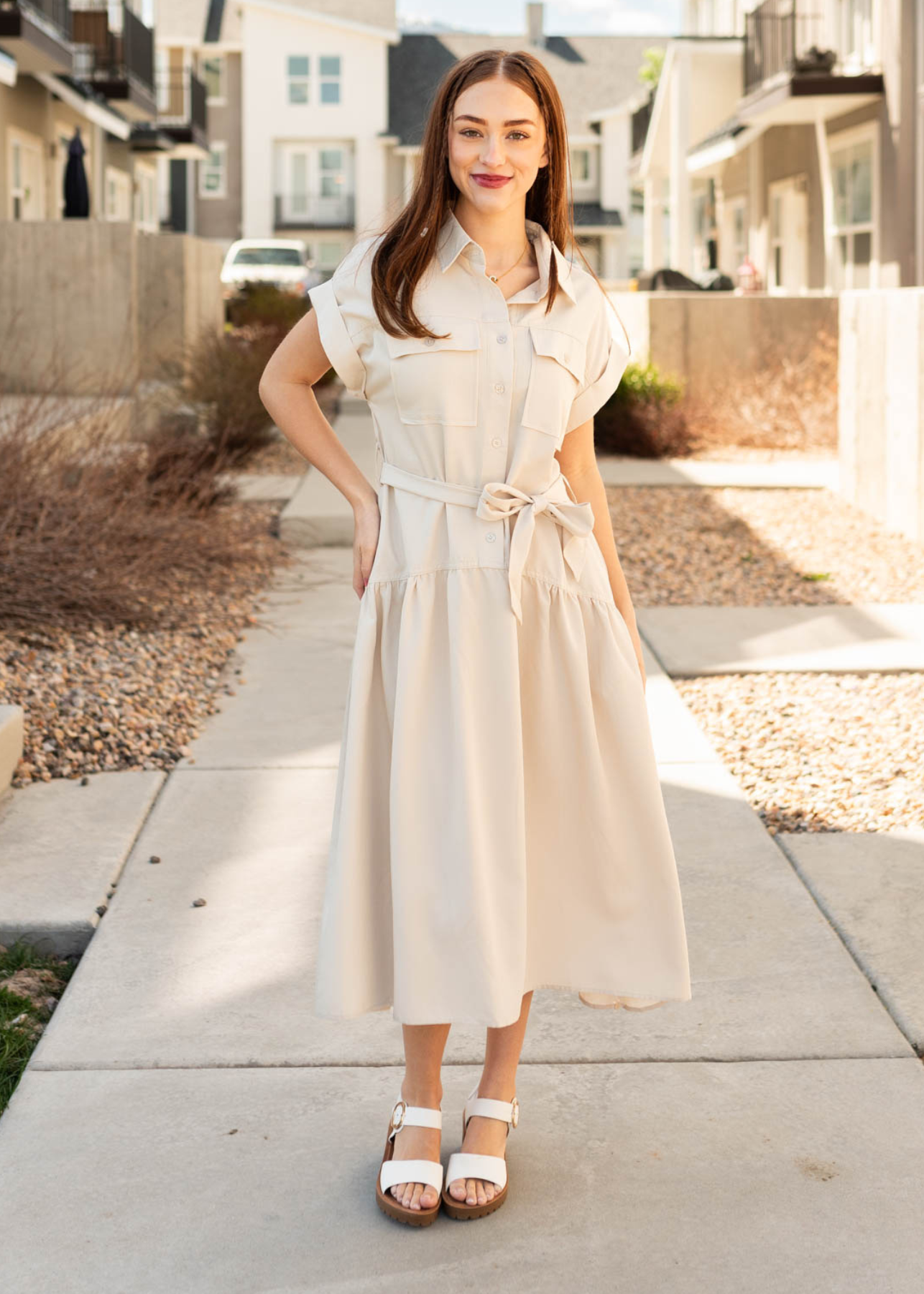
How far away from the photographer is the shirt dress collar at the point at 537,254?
230cm

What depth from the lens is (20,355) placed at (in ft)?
36.1

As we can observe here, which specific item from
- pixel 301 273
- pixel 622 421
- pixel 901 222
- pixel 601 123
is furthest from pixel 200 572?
pixel 601 123

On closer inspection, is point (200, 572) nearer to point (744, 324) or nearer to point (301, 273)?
point (744, 324)

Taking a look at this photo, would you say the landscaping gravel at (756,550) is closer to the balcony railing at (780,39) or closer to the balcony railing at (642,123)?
the balcony railing at (780,39)

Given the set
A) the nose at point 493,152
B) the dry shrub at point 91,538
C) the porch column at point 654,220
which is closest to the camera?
the nose at point 493,152

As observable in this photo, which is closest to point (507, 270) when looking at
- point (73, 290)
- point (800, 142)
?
point (73, 290)

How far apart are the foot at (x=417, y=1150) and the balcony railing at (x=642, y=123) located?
26156 mm

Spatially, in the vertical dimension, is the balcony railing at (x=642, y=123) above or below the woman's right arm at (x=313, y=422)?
above

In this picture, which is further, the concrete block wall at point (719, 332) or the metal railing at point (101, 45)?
the metal railing at point (101, 45)

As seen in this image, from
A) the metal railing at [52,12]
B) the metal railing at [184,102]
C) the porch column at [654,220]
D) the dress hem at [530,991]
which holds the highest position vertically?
the metal railing at [184,102]

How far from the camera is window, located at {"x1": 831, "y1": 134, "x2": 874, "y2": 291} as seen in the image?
629 inches

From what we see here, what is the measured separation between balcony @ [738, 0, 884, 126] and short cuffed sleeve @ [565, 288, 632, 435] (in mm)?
14350

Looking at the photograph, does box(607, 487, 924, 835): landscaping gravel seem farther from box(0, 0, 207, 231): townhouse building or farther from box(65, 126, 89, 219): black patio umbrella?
box(0, 0, 207, 231): townhouse building

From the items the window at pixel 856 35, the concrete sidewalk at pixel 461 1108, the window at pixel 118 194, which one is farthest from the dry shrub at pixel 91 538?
the window at pixel 118 194
